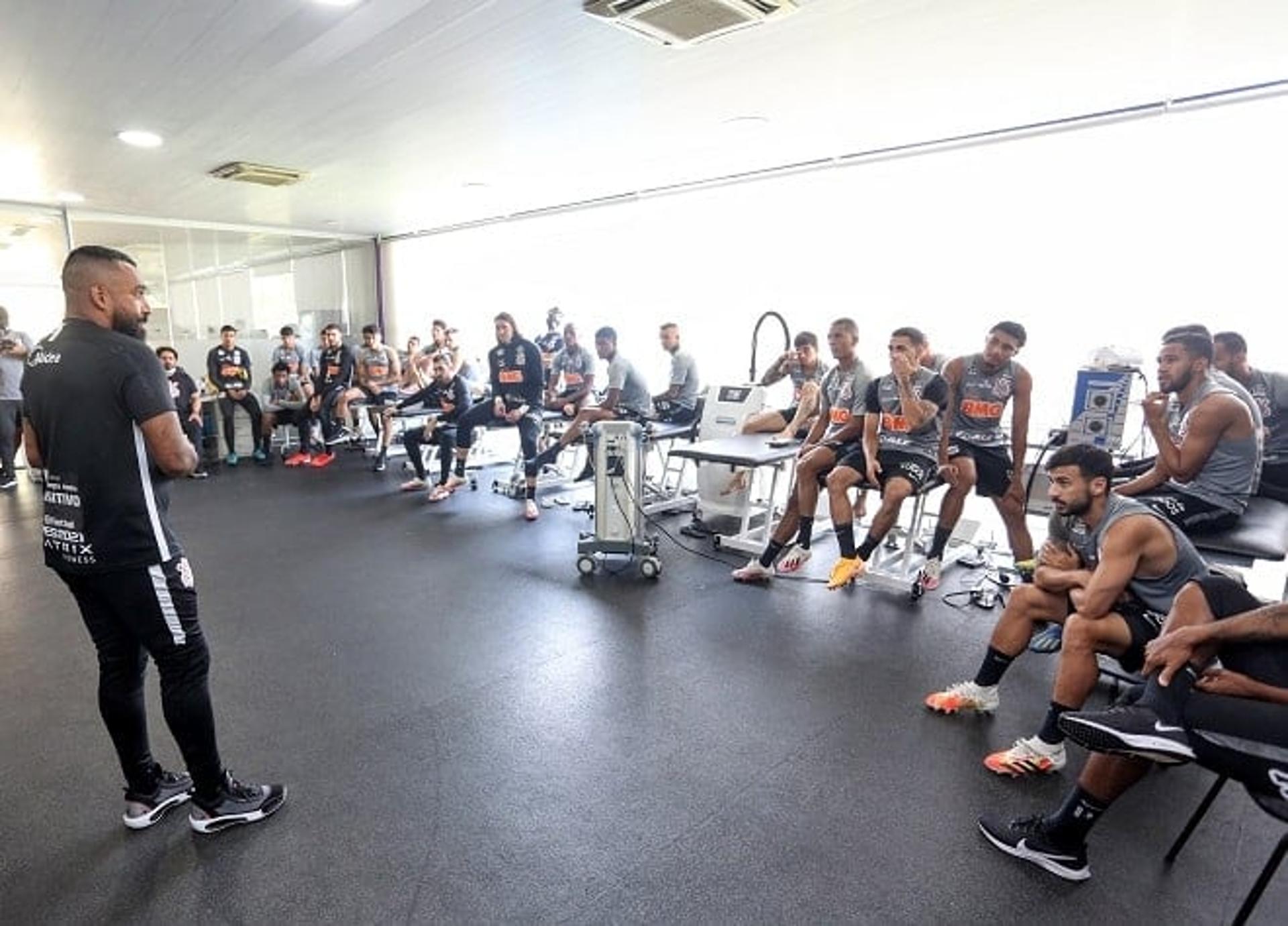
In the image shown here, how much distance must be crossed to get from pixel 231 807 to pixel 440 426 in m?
4.53

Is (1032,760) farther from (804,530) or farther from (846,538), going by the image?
(804,530)

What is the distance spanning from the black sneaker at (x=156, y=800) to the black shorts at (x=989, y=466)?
12.2ft

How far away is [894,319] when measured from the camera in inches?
209

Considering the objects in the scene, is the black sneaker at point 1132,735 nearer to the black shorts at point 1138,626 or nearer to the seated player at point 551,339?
the black shorts at point 1138,626

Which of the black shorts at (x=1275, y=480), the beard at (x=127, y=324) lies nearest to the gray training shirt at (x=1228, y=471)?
the black shorts at (x=1275, y=480)

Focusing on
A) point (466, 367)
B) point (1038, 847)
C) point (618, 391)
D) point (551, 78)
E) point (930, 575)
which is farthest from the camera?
point (466, 367)

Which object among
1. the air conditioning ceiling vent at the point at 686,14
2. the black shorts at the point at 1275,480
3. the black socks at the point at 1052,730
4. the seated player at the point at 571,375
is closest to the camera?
the black socks at the point at 1052,730

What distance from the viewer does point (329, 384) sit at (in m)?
7.69

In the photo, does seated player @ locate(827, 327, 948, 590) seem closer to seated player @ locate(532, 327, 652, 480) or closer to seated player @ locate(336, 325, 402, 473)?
seated player @ locate(532, 327, 652, 480)

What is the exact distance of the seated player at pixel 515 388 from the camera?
5875 millimetres

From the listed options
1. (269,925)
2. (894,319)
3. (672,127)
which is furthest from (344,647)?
(894,319)

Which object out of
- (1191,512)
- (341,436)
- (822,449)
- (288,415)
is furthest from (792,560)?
(288,415)

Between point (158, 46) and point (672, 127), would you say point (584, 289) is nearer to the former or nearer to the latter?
point (672, 127)

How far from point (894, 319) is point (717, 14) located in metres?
3.04
